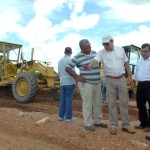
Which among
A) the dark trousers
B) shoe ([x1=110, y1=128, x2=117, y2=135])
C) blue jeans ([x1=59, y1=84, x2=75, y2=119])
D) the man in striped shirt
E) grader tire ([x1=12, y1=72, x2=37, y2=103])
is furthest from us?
grader tire ([x1=12, y1=72, x2=37, y2=103])

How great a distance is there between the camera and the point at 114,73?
609cm

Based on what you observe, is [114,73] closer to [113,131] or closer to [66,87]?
[113,131]

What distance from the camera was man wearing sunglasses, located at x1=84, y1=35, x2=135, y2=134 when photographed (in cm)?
607

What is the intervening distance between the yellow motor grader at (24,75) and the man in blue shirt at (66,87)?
180 inches

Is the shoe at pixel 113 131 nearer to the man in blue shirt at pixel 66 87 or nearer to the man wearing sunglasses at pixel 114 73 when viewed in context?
the man wearing sunglasses at pixel 114 73

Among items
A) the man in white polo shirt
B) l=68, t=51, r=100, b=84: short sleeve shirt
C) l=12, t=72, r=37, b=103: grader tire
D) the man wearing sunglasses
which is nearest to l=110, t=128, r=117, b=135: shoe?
the man wearing sunglasses

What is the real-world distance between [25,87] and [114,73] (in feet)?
22.1

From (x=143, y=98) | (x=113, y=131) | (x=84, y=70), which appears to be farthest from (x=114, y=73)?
(x=113, y=131)

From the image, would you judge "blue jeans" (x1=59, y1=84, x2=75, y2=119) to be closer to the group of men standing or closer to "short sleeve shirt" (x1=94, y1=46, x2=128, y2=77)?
the group of men standing

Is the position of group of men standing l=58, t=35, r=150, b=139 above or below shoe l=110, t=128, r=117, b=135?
above

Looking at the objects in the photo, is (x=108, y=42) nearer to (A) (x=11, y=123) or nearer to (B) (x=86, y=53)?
(B) (x=86, y=53)

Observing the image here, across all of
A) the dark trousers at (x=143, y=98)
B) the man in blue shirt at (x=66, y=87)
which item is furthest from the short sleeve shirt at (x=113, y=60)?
the man in blue shirt at (x=66, y=87)

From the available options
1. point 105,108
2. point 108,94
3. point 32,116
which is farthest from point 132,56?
point 108,94

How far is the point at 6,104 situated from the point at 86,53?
613 cm
